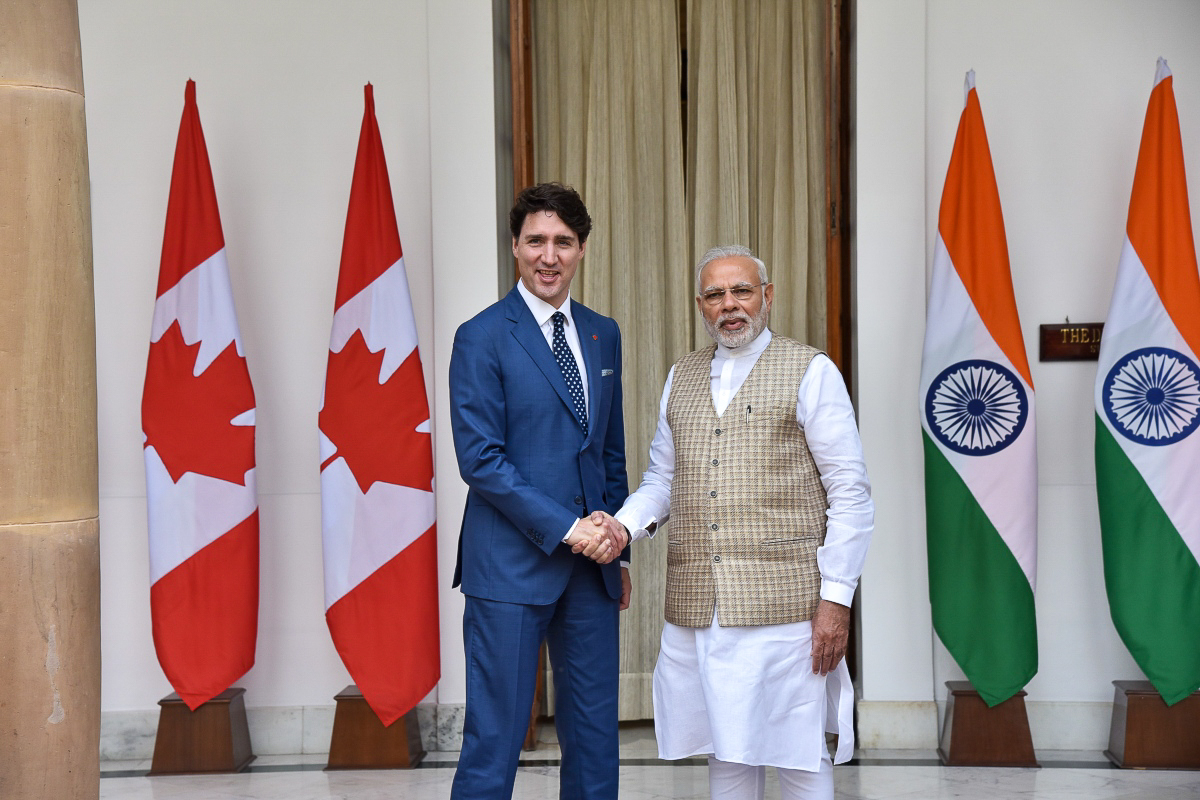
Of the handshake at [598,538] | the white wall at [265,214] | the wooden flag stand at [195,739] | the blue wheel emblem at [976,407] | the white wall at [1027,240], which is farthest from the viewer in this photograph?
the white wall at [265,214]

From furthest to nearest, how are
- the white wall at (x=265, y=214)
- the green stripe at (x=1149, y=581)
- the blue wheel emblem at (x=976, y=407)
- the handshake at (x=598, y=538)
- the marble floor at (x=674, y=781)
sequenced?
the white wall at (x=265, y=214) → the blue wheel emblem at (x=976, y=407) → the green stripe at (x=1149, y=581) → the marble floor at (x=674, y=781) → the handshake at (x=598, y=538)

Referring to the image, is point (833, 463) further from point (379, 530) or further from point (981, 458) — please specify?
point (379, 530)

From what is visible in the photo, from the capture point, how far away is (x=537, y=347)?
2.50 meters

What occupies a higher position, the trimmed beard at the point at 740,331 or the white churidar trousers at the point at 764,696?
the trimmed beard at the point at 740,331

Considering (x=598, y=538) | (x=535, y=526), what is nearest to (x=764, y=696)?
(x=598, y=538)

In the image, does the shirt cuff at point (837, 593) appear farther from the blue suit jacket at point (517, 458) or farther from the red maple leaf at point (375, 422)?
the red maple leaf at point (375, 422)

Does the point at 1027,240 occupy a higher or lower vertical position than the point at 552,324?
higher

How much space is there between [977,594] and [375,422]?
86.6 inches

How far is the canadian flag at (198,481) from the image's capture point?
3752mm

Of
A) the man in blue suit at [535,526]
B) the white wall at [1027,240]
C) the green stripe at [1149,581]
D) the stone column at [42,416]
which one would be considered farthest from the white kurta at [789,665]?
the green stripe at [1149,581]

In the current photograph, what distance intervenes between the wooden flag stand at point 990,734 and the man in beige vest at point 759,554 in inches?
55.0

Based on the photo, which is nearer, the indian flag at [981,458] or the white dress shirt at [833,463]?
the white dress shirt at [833,463]

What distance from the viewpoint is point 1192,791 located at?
3395mm

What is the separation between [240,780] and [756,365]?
249 cm
